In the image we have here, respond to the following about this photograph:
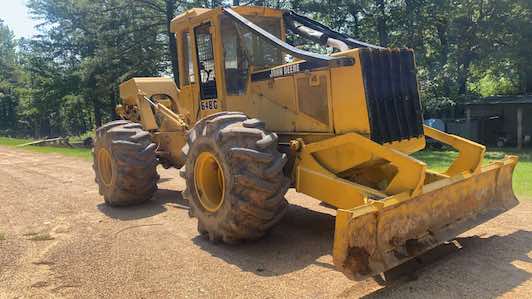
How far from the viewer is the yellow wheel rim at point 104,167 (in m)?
8.50

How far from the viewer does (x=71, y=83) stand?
97.9 feet

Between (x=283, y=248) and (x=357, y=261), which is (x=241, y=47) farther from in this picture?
(x=357, y=261)

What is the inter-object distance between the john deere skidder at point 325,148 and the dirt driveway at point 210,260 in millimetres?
287

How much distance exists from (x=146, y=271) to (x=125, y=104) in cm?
575

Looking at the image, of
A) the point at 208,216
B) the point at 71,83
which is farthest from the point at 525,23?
the point at 71,83

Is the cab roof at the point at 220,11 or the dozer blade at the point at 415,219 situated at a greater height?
the cab roof at the point at 220,11

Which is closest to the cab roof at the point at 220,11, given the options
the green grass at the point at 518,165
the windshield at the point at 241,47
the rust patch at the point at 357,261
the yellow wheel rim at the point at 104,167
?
the windshield at the point at 241,47

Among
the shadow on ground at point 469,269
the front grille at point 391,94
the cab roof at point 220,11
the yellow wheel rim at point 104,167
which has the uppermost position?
the cab roof at point 220,11

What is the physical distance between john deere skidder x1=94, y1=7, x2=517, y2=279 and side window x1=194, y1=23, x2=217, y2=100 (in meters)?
→ 0.02

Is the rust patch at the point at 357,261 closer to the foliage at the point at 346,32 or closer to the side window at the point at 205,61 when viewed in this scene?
the side window at the point at 205,61

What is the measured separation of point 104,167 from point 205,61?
2944mm

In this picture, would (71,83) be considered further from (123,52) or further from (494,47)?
(494,47)

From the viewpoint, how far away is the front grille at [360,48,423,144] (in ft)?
17.6

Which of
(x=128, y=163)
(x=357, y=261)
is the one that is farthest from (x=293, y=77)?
(x=128, y=163)
